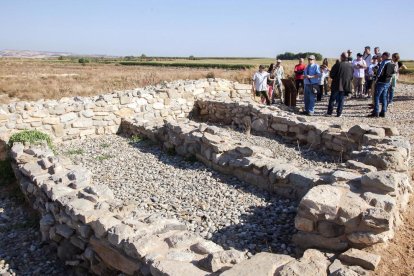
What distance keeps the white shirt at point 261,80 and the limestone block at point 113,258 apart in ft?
32.6

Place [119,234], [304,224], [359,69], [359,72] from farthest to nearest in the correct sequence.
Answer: [359,72] < [359,69] < [304,224] < [119,234]

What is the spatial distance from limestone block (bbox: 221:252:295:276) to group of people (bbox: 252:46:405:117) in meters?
8.92

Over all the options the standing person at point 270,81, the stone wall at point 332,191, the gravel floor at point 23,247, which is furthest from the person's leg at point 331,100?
the gravel floor at point 23,247

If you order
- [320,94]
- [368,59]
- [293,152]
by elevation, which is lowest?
[293,152]

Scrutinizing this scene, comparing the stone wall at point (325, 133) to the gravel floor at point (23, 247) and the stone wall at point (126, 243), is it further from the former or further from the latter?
the gravel floor at point (23, 247)

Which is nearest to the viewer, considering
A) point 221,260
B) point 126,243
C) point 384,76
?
point 221,260

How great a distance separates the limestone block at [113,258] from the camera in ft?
11.9

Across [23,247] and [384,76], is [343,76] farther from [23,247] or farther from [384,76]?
[23,247]

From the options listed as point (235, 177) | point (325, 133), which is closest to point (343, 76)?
point (325, 133)

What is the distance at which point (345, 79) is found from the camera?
11.1 meters

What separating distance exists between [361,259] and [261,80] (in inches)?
403

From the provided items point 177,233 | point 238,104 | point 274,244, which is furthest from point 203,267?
point 238,104

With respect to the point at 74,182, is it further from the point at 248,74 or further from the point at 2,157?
the point at 248,74

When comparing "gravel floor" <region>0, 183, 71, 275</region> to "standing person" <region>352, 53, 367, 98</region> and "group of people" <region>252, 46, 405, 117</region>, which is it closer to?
"group of people" <region>252, 46, 405, 117</region>
